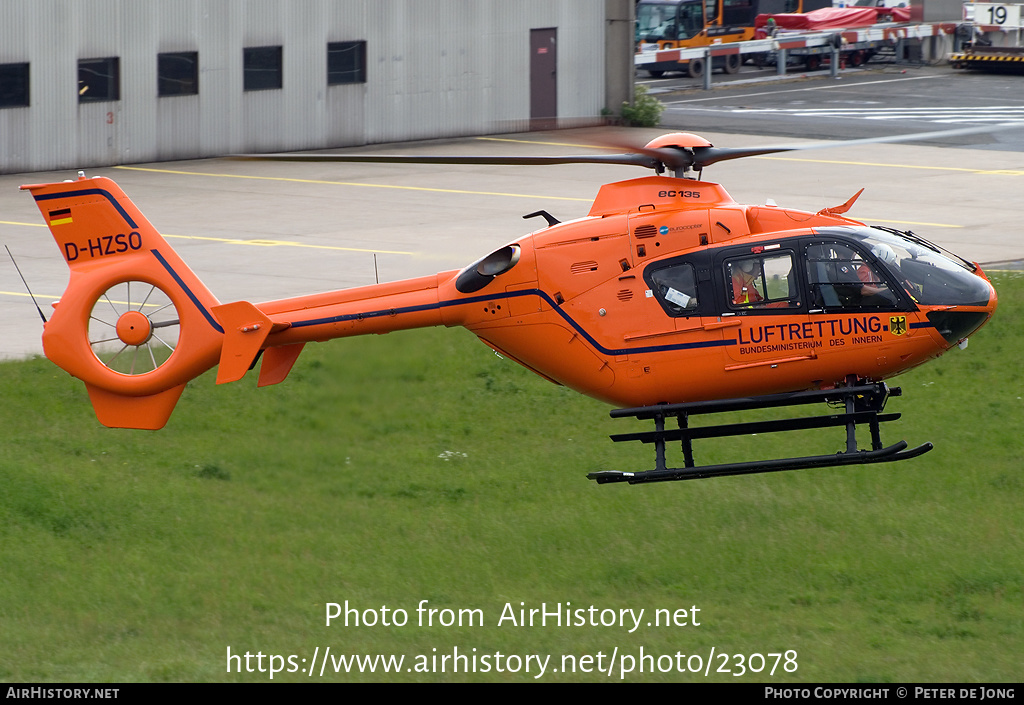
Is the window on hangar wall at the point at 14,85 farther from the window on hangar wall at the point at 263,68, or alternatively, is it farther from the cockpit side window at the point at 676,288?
A: the cockpit side window at the point at 676,288

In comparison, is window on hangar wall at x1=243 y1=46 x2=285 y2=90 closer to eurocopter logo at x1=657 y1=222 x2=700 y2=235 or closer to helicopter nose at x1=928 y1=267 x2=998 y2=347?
eurocopter logo at x1=657 y1=222 x2=700 y2=235

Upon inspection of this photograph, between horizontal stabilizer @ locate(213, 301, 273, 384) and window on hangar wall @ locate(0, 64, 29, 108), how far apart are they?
27.7m

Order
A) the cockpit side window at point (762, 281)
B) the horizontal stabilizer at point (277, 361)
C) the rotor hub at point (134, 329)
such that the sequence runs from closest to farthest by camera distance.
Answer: the cockpit side window at point (762, 281)
the rotor hub at point (134, 329)
the horizontal stabilizer at point (277, 361)

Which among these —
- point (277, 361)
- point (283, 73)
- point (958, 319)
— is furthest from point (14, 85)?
point (958, 319)

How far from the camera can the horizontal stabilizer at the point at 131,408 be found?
16.3m

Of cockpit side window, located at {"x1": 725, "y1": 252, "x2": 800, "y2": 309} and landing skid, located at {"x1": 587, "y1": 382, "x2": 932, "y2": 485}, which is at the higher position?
cockpit side window, located at {"x1": 725, "y1": 252, "x2": 800, "y2": 309}

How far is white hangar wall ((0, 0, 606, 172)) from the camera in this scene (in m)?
41.1

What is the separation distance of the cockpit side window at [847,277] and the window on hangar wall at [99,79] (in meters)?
31.8

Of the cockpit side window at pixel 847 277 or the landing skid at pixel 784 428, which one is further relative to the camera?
the landing skid at pixel 784 428

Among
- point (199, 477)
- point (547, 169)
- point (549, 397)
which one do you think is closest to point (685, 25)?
point (547, 169)

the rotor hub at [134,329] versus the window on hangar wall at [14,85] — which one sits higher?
the window on hangar wall at [14,85]

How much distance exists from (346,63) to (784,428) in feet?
112

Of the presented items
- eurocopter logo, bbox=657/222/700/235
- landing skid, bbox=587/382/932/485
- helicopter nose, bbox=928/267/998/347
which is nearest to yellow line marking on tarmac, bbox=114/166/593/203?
landing skid, bbox=587/382/932/485

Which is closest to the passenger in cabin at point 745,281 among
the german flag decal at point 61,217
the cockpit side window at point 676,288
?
the cockpit side window at point 676,288
